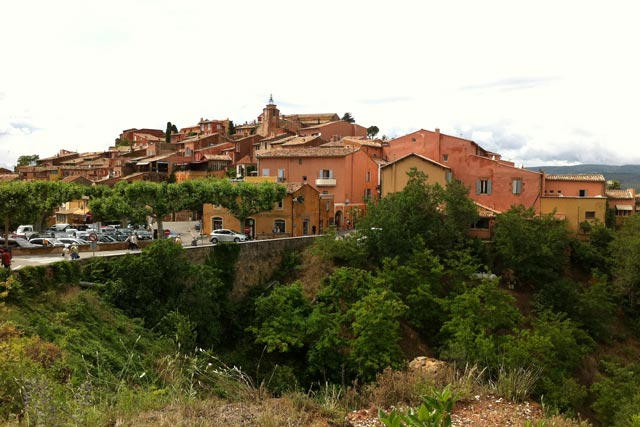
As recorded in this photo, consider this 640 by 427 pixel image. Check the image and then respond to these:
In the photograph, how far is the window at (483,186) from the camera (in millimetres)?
37531

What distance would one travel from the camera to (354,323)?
20594 millimetres

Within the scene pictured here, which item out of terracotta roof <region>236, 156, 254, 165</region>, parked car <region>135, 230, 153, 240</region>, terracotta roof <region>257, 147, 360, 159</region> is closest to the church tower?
terracotta roof <region>236, 156, 254, 165</region>

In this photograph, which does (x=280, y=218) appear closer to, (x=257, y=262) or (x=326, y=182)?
(x=326, y=182)

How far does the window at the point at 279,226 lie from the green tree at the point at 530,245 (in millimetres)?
15703

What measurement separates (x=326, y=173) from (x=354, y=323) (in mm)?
24335

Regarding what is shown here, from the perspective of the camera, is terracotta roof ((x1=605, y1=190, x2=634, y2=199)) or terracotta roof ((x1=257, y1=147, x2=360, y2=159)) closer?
terracotta roof ((x1=605, y1=190, x2=634, y2=199))

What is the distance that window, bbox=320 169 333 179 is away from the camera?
43.4 metres

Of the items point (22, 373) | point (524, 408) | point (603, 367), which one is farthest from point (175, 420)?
point (603, 367)

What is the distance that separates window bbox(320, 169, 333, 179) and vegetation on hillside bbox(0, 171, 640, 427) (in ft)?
42.3

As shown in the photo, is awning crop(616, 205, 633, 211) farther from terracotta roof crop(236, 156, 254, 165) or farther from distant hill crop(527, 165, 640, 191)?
distant hill crop(527, 165, 640, 191)

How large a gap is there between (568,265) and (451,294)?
12.8 meters

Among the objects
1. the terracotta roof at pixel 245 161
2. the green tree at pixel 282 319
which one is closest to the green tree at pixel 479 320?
the green tree at pixel 282 319

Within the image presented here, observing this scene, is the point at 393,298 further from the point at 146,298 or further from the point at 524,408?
the point at 524,408

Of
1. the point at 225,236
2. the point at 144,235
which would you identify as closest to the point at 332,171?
the point at 225,236
